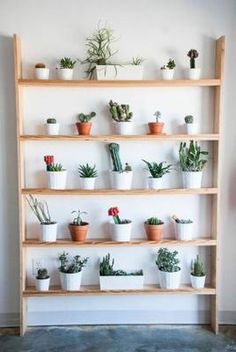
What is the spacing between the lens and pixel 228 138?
123 inches

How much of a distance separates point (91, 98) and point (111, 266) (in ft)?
4.20

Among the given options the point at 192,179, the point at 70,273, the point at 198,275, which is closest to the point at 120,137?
the point at 192,179

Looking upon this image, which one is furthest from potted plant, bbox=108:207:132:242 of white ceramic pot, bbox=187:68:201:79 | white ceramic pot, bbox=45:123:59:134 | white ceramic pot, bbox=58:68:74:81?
white ceramic pot, bbox=187:68:201:79

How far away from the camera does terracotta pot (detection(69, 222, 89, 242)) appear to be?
2978 millimetres

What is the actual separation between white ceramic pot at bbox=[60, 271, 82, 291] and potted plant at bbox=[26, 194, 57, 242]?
0.92 ft

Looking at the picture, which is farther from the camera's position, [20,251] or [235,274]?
[235,274]

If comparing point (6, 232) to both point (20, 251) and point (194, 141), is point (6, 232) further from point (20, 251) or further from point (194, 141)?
point (194, 141)

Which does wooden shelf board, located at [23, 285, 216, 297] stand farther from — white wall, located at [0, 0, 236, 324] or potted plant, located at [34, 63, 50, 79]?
potted plant, located at [34, 63, 50, 79]

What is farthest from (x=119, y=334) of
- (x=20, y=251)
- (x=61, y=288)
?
(x=20, y=251)

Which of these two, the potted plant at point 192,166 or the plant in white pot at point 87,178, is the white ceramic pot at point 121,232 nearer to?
the plant in white pot at point 87,178

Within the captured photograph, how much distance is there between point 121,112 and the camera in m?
2.98

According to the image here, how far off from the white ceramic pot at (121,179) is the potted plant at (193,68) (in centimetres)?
83

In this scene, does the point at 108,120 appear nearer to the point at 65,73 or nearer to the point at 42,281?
the point at 65,73

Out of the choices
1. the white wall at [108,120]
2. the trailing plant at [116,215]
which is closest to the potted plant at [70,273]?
the white wall at [108,120]
